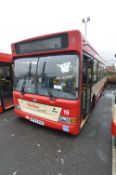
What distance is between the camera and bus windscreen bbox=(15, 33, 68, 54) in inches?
122

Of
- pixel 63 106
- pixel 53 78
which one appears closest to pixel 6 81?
pixel 53 78

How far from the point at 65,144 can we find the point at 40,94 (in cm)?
146

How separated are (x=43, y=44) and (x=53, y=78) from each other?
0.94m

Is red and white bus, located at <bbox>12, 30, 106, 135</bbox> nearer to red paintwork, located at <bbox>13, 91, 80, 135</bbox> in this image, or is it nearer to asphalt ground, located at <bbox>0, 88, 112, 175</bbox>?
red paintwork, located at <bbox>13, 91, 80, 135</bbox>

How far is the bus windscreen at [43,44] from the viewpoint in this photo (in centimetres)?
309

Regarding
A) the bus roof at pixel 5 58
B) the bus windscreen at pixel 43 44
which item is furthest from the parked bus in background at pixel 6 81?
the bus windscreen at pixel 43 44

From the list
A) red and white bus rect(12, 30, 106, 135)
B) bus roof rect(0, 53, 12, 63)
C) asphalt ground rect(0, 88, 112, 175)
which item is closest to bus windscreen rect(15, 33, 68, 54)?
red and white bus rect(12, 30, 106, 135)

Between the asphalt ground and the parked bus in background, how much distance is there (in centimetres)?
144

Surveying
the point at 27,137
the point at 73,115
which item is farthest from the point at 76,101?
the point at 27,137

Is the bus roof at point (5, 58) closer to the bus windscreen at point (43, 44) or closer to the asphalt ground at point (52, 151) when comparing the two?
the bus windscreen at point (43, 44)

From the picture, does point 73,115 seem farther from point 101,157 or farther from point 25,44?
point 25,44

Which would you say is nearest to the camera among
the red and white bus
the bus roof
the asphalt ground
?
the asphalt ground

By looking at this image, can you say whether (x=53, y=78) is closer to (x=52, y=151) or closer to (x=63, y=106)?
(x=63, y=106)

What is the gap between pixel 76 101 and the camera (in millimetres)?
3094
